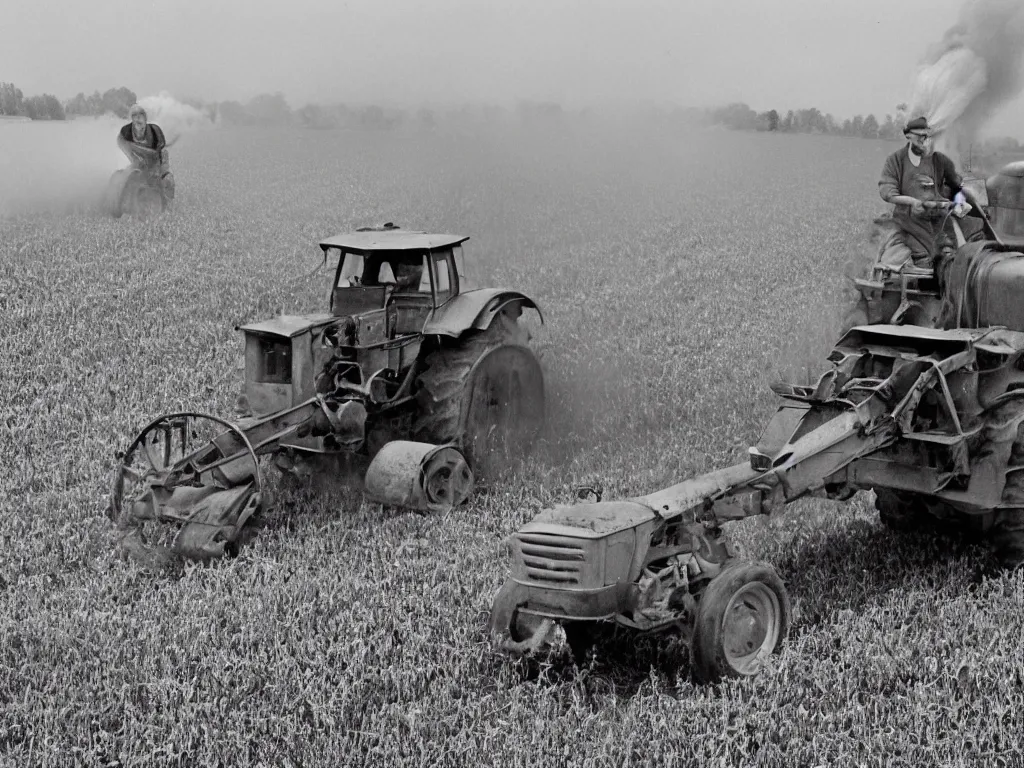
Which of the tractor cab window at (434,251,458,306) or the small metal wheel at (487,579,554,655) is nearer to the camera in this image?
the small metal wheel at (487,579,554,655)

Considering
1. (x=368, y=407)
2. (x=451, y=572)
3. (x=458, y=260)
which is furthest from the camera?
(x=458, y=260)

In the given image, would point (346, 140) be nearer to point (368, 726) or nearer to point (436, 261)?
point (436, 261)

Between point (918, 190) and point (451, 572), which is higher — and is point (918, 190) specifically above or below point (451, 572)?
above

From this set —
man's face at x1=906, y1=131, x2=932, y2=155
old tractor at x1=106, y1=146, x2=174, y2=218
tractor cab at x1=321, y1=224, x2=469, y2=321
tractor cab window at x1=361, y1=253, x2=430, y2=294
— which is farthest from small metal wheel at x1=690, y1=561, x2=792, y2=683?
old tractor at x1=106, y1=146, x2=174, y2=218

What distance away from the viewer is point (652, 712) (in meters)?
5.23

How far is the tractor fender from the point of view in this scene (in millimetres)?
9586

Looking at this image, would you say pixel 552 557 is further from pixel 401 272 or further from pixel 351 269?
pixel 351 269

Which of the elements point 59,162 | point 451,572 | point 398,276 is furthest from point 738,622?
point 59,162

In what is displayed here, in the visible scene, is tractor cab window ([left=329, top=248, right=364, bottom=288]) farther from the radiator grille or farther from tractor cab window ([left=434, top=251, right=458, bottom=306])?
the radiator grille

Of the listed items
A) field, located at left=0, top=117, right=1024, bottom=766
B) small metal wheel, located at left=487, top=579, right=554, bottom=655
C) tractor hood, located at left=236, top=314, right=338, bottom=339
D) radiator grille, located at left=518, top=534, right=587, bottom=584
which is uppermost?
tractor hood, located at left=236, top=314, right=338, bottom=339

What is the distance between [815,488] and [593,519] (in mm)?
1439

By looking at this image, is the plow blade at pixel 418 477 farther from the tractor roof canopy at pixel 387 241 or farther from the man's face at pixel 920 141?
the man's face at pixel 920 141

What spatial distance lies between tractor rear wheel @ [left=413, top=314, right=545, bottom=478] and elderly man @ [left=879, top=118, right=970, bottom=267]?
10.6 ft

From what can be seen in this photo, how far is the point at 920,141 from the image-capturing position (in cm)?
952
